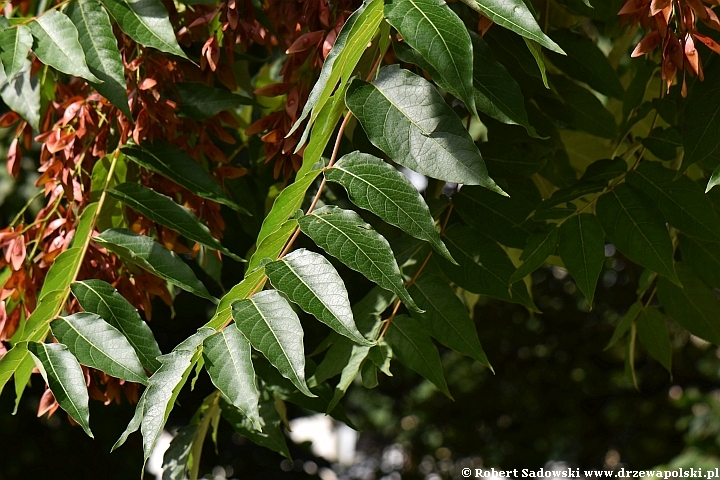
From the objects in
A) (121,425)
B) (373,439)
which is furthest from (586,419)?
(121,425)

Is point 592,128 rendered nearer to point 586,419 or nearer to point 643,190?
point 643,190

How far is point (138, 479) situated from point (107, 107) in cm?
196

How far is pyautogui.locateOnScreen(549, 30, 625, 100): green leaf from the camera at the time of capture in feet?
3.83

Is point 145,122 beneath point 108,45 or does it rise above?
beneath

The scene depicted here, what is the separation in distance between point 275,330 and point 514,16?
0.36 meters

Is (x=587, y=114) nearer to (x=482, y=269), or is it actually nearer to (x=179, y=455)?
(x=482, y=269)

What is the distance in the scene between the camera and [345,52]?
0.80 m

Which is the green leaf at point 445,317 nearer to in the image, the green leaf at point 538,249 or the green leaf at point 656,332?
the green leaf at point 538,249

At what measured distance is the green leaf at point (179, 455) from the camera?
117 centimetres

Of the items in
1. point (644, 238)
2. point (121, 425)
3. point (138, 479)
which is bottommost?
point (138, 479)

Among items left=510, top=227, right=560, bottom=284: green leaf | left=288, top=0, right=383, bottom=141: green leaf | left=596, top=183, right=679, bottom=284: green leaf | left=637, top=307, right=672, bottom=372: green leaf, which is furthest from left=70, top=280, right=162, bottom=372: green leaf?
left=637, top=307, right=672, bottom=372: green leaf

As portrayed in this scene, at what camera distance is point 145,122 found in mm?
1088

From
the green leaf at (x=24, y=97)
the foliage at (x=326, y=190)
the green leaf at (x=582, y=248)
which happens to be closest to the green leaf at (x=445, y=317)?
the foliage at (x=326, y=190)

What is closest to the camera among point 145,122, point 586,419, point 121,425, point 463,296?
point 145,122
